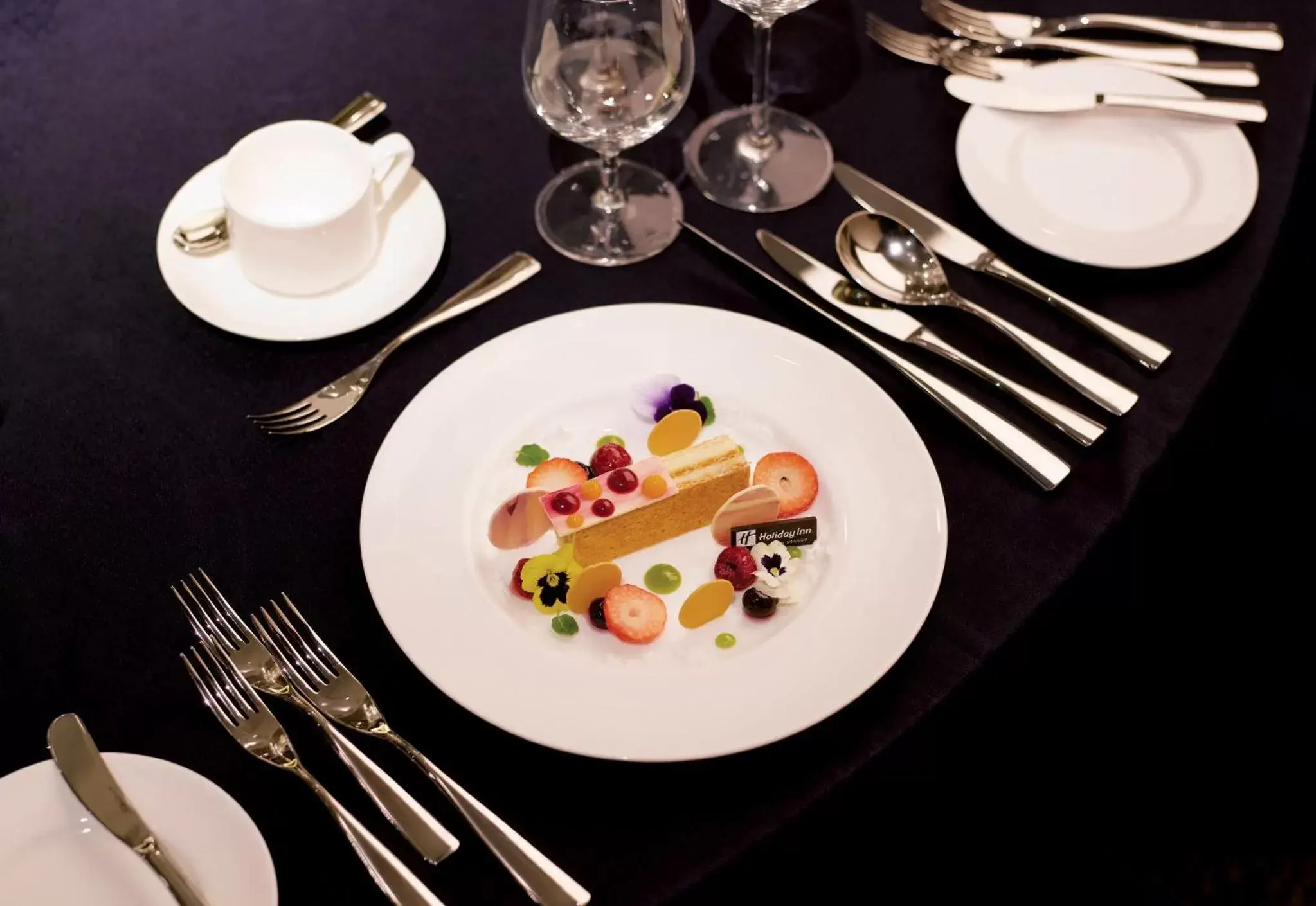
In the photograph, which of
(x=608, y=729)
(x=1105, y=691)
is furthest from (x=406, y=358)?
(x=1105, y=691)

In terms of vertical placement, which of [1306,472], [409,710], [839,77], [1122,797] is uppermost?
[839,77]

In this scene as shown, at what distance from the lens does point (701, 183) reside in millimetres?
1199

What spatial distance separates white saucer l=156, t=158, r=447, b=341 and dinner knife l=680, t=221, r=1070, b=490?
0.34 metres

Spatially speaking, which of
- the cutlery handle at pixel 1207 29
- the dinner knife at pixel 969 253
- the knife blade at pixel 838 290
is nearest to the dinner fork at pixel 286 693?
the knife blade at pixel 838 290

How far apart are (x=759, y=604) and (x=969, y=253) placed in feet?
1.48

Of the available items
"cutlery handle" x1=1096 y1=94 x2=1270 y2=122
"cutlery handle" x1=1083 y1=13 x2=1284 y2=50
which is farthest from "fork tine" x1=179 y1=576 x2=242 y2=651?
"cutlery handle" x1=1083 y1=13 x2=1284 y2=50

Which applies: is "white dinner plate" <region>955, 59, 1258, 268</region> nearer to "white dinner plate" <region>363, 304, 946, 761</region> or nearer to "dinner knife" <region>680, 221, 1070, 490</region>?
"dinner knife" <region>680, 221, 1070, 490</region>

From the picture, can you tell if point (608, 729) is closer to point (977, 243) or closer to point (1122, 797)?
point (977, 243)

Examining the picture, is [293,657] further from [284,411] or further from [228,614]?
[284,411]

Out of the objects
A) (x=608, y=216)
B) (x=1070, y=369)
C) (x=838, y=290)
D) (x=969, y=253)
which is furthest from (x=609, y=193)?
(x=1070, y=369)

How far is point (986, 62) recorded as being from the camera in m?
1.27

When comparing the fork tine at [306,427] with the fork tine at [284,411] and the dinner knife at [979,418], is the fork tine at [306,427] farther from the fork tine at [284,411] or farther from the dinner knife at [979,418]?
the dinner knife at [979,418]

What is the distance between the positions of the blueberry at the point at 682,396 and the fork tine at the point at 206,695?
0.43 m

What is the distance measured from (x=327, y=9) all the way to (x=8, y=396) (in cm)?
61
